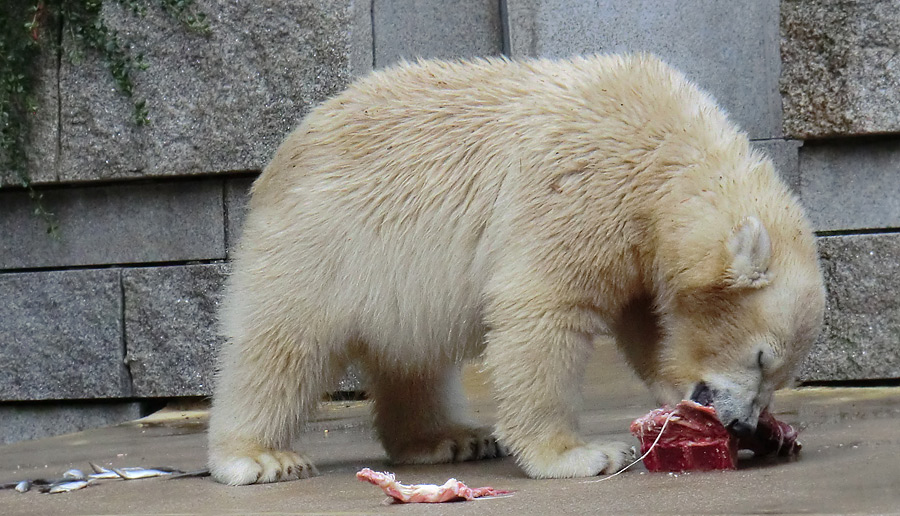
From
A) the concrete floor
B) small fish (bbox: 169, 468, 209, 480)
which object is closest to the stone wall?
the concrete floor

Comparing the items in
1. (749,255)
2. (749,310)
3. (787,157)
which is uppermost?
(787,157)

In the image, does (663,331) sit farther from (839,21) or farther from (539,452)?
(839,21)

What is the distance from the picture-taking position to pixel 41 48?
570cm

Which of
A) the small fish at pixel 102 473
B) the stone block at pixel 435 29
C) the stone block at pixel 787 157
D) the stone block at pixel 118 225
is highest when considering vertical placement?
the stone block at pixel 435 29

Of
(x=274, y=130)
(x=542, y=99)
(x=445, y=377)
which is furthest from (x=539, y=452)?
(x=274, y=130)

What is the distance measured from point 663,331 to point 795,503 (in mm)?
1070

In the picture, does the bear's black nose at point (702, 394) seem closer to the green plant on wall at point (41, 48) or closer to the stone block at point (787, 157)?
the stone block at point (787, 157)

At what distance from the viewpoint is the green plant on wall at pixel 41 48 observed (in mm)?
5512

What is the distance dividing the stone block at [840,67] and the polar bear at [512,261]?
5.81 ft

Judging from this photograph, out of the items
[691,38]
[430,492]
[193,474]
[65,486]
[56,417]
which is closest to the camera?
[430,492]

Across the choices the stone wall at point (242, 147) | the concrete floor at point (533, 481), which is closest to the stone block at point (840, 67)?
the stone wall at point (242, 147)

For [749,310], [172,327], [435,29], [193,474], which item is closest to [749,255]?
[749,310]

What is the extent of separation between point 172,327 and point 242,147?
3.22ft

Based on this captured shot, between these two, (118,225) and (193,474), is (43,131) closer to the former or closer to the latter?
(118,225)
